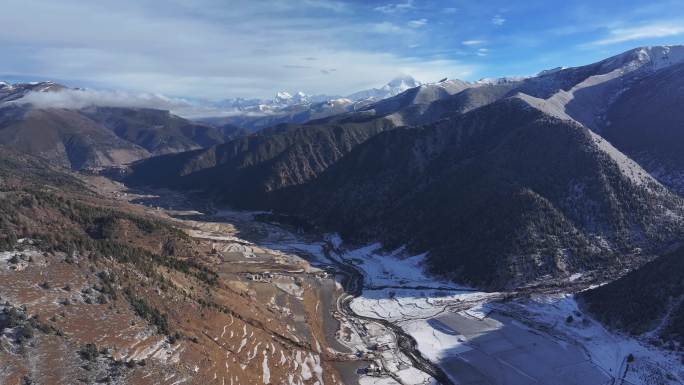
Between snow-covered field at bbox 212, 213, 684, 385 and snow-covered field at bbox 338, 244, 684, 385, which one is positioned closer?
snow-covered field at bbox 212, 213, 684, 385

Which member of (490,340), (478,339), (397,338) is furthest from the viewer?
(397,338)

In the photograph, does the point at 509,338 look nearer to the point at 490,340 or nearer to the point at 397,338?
the point at 490,340

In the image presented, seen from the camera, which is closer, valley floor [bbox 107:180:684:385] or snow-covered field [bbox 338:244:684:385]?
valley floor [bbox 107:180:684:385]

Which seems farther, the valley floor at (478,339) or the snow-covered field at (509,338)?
the snow-covered field at (509,338)

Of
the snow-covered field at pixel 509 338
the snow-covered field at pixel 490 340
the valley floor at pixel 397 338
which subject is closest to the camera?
the valley floor at pixel 397 338

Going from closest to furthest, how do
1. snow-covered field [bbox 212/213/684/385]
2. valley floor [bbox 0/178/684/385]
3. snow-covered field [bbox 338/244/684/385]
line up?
valley floor [bbox 0/178/684/385]
snow-covered field [bbox 212/213/684/385]
snow-covered field [bbox 338/244/684/385]

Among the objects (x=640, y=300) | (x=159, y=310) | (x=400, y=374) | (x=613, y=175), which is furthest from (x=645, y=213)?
(x=159, y=310)

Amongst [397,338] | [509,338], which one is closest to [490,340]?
[509,338]

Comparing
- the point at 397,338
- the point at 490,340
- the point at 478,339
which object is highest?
the point at 490,340

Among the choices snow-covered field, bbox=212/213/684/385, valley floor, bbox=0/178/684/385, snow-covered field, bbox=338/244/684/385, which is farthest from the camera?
snow-covered field, bbox=338/244/684/385

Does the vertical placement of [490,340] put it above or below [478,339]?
above

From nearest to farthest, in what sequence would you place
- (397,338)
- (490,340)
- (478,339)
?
1. (490,340)
2. (478,339)
3. (397,338)

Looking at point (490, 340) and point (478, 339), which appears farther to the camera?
point (478, 339)
